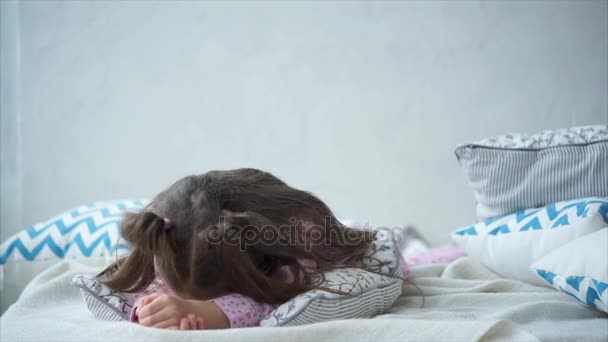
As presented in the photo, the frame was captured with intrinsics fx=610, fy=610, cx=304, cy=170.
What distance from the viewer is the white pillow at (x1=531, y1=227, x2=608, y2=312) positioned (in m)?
0.94

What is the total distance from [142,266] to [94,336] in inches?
5.3

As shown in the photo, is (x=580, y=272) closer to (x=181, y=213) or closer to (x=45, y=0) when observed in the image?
(x=181, y=213)

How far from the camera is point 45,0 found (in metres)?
2.11

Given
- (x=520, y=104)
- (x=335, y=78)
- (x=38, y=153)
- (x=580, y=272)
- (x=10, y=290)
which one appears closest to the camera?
(x=580, y=272)

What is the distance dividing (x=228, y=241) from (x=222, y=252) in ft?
0.06

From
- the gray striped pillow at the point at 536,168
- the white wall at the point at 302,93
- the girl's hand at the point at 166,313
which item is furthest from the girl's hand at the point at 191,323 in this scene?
the white wall at the point at 302,93

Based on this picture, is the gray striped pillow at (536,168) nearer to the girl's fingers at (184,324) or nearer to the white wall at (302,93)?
the white wall at (302,93)

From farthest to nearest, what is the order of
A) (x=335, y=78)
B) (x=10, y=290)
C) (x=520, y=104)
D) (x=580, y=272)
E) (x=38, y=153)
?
1. (x=38, y=153)
2. (x=335, y=78)
3. (x=520, y=104)
4. (x=10, y=290)
5. (x=580, y=272)

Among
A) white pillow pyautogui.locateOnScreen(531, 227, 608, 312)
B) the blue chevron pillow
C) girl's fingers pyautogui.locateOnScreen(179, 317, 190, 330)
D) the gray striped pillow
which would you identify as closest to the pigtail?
girl's fingers pyautogui.locateOnScreen(179, 317, 190, 330)

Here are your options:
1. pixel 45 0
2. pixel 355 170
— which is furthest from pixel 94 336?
pixel 45 0

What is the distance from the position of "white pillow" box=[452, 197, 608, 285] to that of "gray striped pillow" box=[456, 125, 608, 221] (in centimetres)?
6

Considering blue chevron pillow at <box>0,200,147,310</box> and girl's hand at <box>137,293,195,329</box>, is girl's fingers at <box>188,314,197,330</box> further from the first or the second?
blue chevron pillow at <box>0,200,147,310</box>

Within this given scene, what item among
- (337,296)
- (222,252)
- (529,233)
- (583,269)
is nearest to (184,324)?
(222,252)

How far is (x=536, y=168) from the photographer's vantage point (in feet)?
4.61
